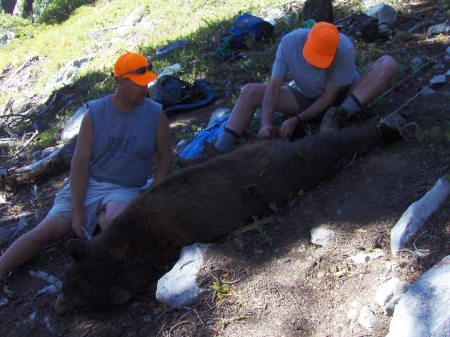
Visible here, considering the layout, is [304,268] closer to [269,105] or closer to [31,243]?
[269,105]

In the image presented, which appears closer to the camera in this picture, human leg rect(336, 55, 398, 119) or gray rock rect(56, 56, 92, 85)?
human leg rect(336, 55, 398, 119)

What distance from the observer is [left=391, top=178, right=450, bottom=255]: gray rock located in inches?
135

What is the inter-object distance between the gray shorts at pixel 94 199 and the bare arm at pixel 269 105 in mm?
1519

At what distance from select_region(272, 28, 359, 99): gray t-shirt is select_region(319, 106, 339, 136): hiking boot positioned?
1.09ft

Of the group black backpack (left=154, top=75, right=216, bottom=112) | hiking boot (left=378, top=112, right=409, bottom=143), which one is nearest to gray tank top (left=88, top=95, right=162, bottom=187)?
hiking boot (left=378, top=112, right=409, bottom=143)

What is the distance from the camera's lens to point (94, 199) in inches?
198

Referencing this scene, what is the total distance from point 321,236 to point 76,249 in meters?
2.03

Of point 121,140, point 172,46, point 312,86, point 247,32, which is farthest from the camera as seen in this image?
point 172,46

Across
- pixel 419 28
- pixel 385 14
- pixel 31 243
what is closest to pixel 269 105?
pixel 31 243

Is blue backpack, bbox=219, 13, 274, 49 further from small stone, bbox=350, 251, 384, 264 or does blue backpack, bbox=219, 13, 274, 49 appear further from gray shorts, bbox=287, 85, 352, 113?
small stone, bbox=350, 251, 384, 264

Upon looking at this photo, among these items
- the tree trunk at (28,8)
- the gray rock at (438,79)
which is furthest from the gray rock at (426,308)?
the tree trunk at (28,8)

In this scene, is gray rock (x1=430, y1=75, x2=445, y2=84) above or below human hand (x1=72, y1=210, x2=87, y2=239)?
above

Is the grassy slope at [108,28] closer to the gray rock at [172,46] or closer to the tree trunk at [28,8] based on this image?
the gray rock at [172,46]

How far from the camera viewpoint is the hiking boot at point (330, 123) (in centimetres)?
492
